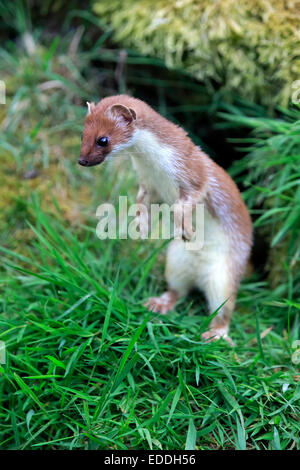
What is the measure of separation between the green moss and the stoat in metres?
1.10

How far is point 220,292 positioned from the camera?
3041 mm

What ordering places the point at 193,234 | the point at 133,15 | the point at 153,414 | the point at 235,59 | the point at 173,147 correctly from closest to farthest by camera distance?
1. the point at 153,414
2. the point at 173,147
3. the point at 193,234
4. the point at 235,59
5. the point at 133,15

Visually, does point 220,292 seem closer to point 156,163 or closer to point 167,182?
point 167,182

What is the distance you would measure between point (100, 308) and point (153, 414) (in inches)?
25.1

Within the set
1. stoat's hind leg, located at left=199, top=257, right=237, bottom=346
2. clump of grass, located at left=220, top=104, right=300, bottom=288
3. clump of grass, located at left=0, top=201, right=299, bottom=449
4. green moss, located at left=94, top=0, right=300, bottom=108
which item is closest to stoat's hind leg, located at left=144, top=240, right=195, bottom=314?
stoat's hind leg, located at left=199, top=257, right=237, bottom=346

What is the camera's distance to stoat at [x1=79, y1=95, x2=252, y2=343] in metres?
2.48

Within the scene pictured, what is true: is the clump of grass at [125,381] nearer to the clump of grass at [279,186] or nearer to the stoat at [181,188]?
the stoat at [181,188]

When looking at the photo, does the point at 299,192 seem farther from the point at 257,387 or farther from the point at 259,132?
the point at 257,387

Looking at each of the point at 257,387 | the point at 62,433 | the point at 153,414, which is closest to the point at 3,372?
the point at 62,433

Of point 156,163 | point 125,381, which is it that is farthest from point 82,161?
point 125,381

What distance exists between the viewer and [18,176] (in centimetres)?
389

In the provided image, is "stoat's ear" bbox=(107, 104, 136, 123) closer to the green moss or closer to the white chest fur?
the white chest fur

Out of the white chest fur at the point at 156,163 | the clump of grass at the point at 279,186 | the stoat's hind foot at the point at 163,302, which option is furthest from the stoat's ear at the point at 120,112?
the stoat's hind foot at the point at 163,302

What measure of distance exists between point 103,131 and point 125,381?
1.28 metres
